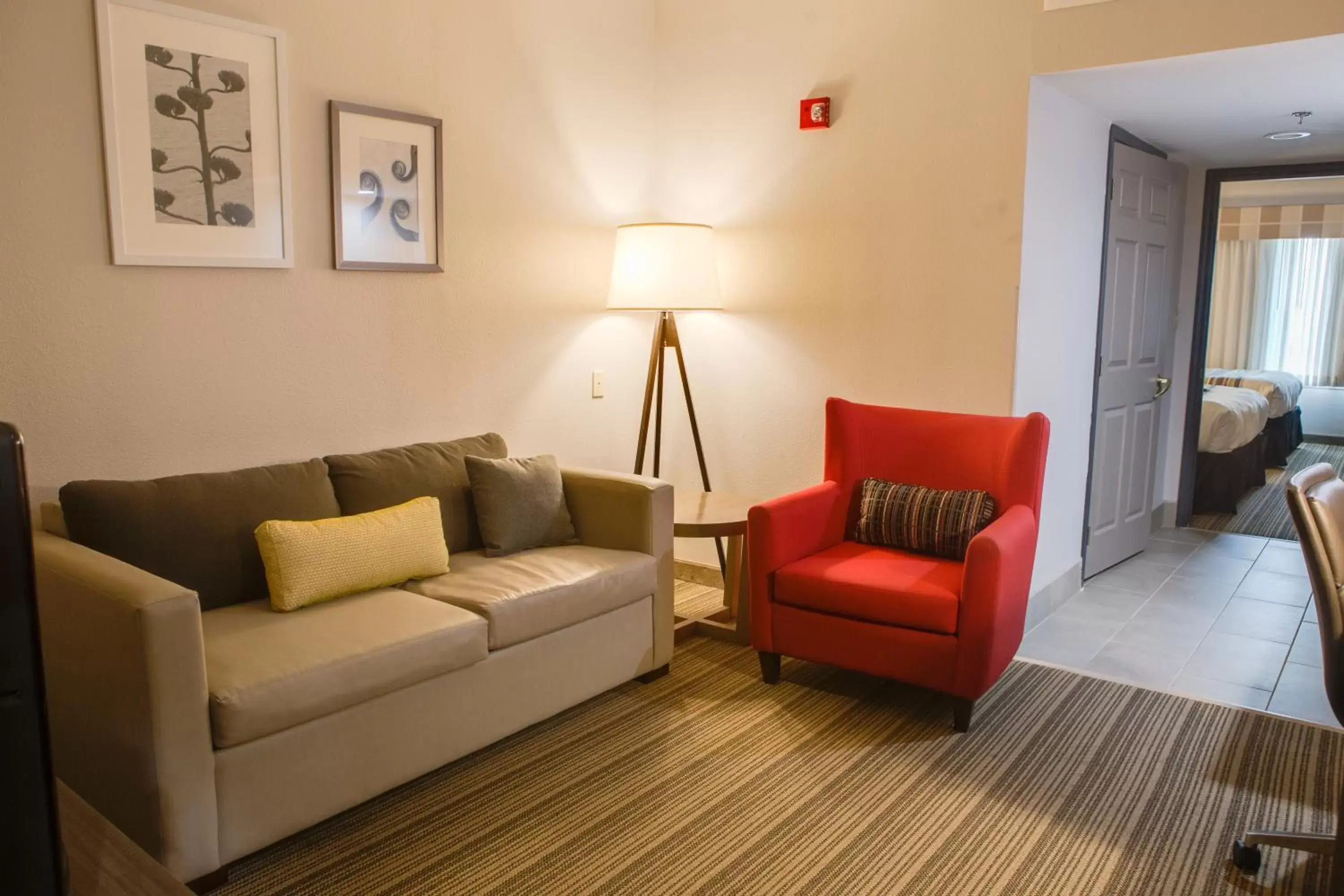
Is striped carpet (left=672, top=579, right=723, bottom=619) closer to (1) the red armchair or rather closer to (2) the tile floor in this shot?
(1) the red armchair

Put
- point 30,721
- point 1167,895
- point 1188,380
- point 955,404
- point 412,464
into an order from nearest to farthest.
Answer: point 30,721 < point 1167,895 < point 412,464 < point 955,404 < point 1188,380

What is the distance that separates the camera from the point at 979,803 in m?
2.55

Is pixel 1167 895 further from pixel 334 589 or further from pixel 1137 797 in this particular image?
pixel 334 589

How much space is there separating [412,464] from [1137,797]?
234cm

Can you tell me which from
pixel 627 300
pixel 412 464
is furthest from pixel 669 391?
pixel 412 464

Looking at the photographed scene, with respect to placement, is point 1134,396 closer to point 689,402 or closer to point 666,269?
point 689,402

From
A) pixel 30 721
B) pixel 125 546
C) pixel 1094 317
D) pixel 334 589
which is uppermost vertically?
pixel 1094 317

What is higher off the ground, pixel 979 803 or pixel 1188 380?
pixel 1188 380

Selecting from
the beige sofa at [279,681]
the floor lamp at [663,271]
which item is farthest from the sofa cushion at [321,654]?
the floor lamp at [663,271]

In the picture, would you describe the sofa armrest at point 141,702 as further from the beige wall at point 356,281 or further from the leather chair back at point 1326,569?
the leather chair back at point 1326,569

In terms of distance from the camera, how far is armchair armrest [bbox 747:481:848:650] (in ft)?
10.4

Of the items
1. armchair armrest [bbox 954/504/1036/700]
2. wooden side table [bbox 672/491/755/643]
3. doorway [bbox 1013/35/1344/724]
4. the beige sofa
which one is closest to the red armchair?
armchair armrest [bbox 954/504/1036/700]

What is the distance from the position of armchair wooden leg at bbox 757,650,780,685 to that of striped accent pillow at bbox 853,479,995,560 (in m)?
0.53

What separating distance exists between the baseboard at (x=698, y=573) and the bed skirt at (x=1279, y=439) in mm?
5173
